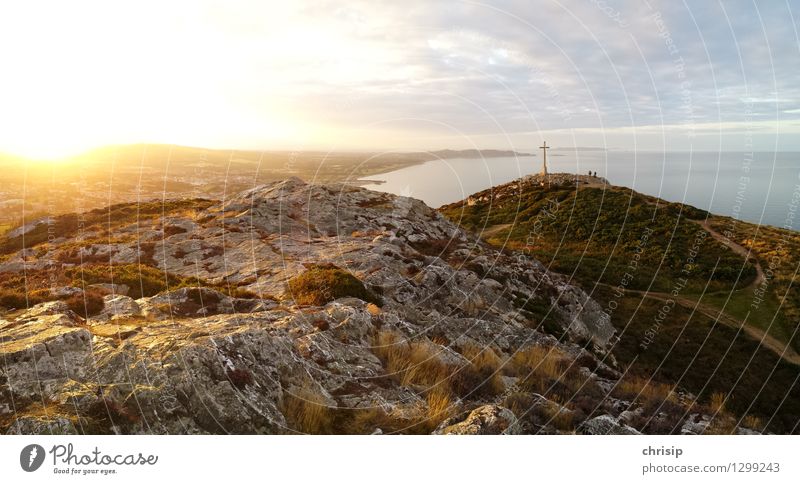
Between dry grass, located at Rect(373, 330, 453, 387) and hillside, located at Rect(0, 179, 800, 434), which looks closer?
hillside, located at Rect(0, 179, 800, 434)

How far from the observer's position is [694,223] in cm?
5641

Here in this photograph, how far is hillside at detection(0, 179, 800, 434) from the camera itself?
7055mm

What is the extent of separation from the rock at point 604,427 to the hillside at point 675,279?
12430mm

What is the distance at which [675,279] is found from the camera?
141 feet

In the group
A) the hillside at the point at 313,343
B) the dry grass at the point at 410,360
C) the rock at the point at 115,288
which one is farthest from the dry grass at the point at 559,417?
the rock at the point at 115,288

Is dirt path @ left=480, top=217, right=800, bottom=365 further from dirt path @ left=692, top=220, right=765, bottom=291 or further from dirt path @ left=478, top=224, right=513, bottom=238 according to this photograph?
dirt path @ left=478, top=224, right=513, bottom=238

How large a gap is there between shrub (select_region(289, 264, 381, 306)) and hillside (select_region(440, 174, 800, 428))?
15381 mm

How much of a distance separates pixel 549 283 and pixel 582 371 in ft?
39.7

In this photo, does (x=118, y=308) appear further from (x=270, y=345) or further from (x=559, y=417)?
(x=559, y=417)

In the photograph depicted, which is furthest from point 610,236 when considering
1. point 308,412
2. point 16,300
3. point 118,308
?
point 16,300

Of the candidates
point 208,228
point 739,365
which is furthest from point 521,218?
point 208,228

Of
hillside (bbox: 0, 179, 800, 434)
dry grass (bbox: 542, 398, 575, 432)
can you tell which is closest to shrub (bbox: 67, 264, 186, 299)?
hillside (bbox: 0, 179, 800, 434)

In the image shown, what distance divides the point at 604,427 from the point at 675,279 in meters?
42.4

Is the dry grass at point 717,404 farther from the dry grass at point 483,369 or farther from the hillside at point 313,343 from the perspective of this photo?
the dry grass at point 483,369
